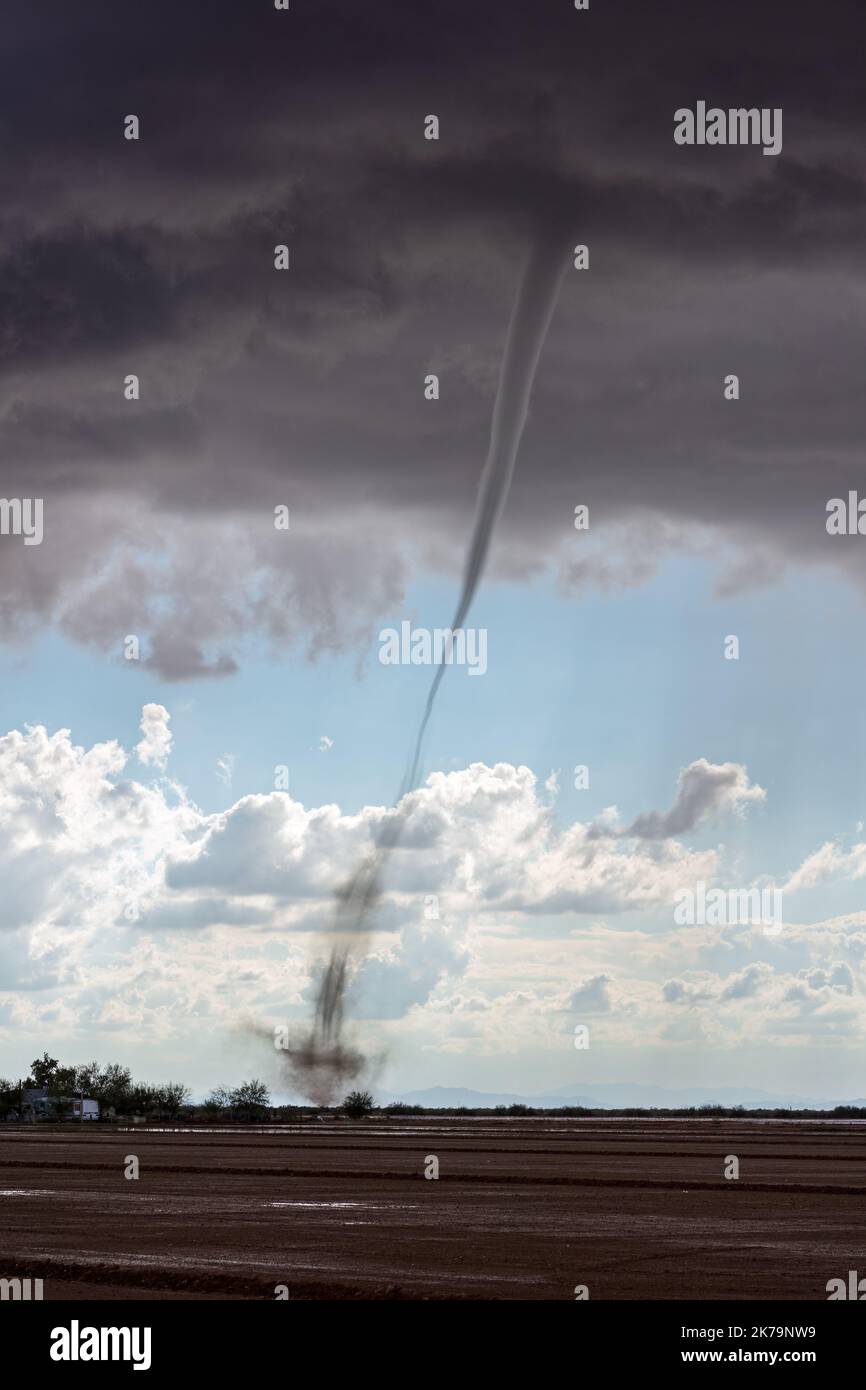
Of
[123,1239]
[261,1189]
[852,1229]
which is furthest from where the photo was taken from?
[261,1189]

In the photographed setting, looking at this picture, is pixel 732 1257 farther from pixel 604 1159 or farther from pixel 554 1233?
pixel 604 1159

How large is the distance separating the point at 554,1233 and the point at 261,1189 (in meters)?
26.3

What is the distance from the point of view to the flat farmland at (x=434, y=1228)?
39.3 metres

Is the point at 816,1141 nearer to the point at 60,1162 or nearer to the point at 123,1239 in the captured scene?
the point at 60,1162

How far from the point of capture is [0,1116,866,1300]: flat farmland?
129ft

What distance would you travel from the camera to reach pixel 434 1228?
2124 inches

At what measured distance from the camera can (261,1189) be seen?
75062 millimetres

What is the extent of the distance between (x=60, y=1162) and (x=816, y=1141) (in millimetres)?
80074
